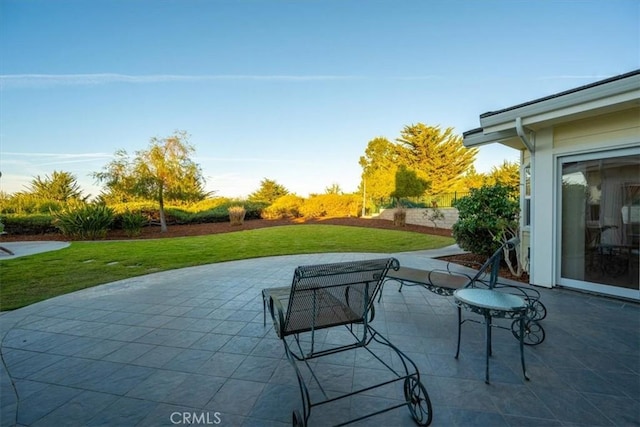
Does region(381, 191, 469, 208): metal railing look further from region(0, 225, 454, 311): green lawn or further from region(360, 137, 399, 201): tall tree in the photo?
region(360, 137, 399, 201): tall tree

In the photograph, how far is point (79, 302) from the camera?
4035 millimetres

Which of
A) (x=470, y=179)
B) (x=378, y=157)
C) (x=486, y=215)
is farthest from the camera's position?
Answer: (x=378, y=157)

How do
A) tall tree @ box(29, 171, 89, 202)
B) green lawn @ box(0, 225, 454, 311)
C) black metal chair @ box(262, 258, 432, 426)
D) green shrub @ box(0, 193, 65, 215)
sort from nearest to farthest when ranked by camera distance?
1. black metal chair @ box(262, 258, 432, 426)
2. green lawn @ box(0, 225, 454, 311)
3. green shrub @ box(0, 193, 65, 215)
4. tall tree @ box(29, 171, 89, 202)

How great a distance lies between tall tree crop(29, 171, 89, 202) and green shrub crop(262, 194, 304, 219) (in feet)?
50.4

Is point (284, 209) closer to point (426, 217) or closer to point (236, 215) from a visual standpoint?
point (236, 215)

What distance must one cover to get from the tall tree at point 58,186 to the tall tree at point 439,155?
29631mm

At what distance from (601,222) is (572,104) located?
1.82 metres

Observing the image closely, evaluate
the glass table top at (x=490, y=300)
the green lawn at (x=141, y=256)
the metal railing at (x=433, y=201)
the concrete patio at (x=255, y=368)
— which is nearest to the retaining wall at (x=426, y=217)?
the metal railing at (x=433, y=201)

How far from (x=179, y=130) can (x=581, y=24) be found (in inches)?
572

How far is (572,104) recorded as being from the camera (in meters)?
3.71

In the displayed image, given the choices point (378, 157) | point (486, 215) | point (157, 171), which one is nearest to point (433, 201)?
point (486, 215)

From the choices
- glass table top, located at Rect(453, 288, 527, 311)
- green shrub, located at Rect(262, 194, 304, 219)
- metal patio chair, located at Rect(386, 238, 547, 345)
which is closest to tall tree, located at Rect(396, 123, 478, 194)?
green shrub, located at Rect(262, 194, 304, 219)

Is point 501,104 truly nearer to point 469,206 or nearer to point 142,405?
point 469,206

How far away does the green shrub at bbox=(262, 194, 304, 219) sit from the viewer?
18.3 metres
